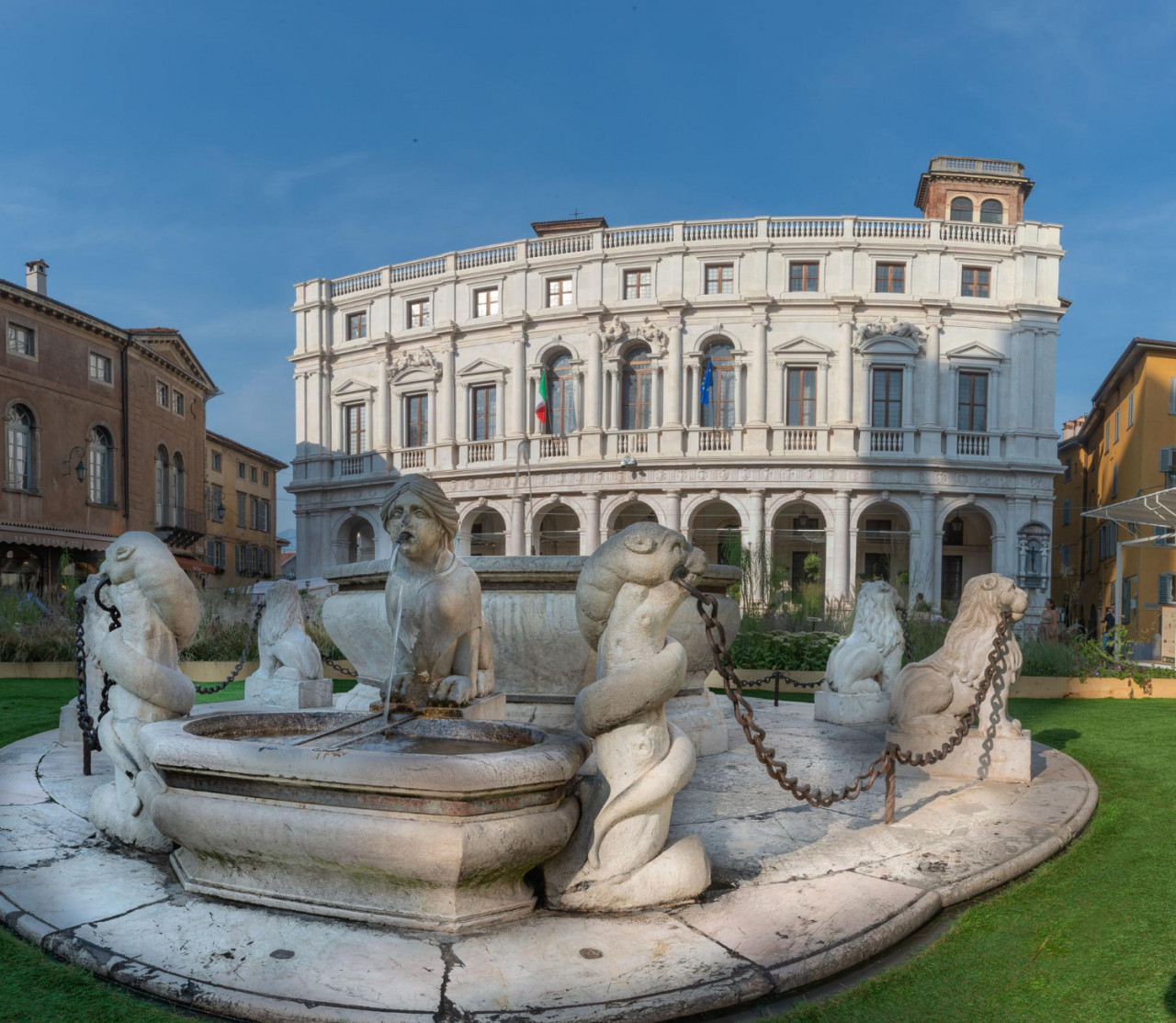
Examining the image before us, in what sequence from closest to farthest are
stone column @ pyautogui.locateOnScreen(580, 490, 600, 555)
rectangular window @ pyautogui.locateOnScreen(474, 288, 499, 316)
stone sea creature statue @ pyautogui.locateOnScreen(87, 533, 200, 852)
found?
stone sea creature statue @ pyautogui.locateOnScreen(87, 533, 200, 852) < stone column @ pyautogui.locateOnScreen(580, 490, 600, 555) < rectangular window @ pyautogui.locateOnScreen(474, 288, 499, 316)

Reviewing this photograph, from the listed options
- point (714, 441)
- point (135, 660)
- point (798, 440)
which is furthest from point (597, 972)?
point (798, 440)

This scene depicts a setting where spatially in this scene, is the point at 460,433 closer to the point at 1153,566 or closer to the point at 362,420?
the point at 362,420

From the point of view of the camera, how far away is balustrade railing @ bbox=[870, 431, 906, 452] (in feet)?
101

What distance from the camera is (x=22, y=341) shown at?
2900 centimetres

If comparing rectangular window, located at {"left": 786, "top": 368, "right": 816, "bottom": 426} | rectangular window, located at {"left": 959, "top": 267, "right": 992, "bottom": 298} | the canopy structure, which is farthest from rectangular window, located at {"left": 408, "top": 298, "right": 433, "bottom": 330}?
the canopy structure

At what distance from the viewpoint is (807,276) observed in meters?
31.5

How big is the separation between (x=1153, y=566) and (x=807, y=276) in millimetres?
15402

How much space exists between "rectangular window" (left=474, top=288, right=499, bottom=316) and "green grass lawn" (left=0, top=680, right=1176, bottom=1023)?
104 ft

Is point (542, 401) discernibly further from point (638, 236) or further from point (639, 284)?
point (638, 236)

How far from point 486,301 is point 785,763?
31731 millimetres

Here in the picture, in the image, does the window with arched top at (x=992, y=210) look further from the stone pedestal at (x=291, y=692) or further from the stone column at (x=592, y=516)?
the stone pedestal at (x=291, y=692)

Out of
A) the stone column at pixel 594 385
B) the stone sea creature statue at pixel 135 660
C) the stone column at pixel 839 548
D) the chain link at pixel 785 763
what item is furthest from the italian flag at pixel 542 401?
the stone sea creature statue at pixel 135 660

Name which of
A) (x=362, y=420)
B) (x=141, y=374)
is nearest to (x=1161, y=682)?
(x=362, y=420)

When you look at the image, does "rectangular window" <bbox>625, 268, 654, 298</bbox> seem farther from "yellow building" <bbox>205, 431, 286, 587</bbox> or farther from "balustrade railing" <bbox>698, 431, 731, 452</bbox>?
"yellow building" <bbox>205, 431, 286, 587</bbox>
